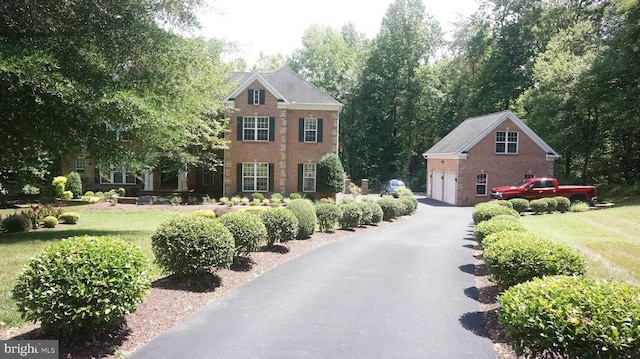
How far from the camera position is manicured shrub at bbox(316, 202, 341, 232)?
57.2ft

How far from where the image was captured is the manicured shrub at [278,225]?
12789 mm

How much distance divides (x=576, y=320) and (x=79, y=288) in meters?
5.65

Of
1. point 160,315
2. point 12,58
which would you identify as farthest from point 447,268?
point 12,58

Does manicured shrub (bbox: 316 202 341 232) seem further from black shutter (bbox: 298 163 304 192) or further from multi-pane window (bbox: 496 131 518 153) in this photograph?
multi-pane window (bbox: 496 131 518 153)

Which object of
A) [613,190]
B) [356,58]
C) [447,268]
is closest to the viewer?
[447,268]

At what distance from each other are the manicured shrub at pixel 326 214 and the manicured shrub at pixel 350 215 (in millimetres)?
697

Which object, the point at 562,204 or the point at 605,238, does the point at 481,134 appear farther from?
the point at 605,238

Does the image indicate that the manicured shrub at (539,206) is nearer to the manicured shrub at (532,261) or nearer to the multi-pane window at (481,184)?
the multi-pane window at (481,184)

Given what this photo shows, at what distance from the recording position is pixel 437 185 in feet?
126

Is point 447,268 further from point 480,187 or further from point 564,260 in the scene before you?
point 480,187

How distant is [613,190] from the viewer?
32719mm

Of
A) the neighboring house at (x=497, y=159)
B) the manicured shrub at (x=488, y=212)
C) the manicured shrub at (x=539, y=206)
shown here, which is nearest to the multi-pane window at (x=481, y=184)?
the neighboring house at (x=497, y=159)

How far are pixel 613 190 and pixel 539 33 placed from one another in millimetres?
21050

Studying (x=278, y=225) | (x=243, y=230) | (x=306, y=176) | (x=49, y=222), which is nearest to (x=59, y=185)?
(x=49, y=222)
